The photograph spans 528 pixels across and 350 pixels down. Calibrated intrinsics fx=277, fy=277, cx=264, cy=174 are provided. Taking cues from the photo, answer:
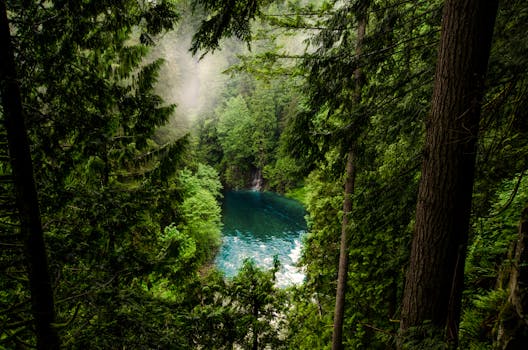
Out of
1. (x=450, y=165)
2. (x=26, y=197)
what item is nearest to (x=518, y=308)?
(x=450, y=165)

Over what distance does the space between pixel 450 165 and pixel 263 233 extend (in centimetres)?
2549

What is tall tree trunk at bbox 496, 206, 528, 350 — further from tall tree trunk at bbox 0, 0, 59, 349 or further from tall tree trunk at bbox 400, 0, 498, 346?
tall tree trunk at bbox 0, 0, 59, 349

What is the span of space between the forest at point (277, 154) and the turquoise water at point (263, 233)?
10734 millimetres

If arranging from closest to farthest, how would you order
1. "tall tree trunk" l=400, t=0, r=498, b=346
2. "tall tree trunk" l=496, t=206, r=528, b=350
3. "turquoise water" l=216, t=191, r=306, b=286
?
"tall tree trunk" l=496, t=206, r=528, b=350, "tall tree trunk" l=400, t=0, r=498, b=346, "turquoise water" l=216, t=191, r=306, b=286

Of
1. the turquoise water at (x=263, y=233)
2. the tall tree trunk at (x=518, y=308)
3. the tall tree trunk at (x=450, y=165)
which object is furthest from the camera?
the turquoise water at (x=263, y=233)

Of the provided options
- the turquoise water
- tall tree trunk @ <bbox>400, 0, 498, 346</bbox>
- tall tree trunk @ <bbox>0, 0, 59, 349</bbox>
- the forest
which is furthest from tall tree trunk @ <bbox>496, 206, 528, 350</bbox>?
the turquoise water

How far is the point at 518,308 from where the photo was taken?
2.13 metres

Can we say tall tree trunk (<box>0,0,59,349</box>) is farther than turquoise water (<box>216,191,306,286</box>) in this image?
No

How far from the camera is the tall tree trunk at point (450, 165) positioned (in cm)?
218

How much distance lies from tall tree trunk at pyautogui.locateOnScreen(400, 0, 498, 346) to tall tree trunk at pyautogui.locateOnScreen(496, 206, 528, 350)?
1.19ft

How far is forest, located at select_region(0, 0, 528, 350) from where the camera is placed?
227 cm

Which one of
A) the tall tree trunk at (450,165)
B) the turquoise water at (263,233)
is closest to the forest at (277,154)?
the tall tree trunk at (450,165)

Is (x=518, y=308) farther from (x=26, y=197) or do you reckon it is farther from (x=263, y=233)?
(x=263, y=233)

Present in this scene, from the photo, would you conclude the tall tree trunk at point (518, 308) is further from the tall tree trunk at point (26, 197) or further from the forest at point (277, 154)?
the tall tree trunk at point (26, 197)
